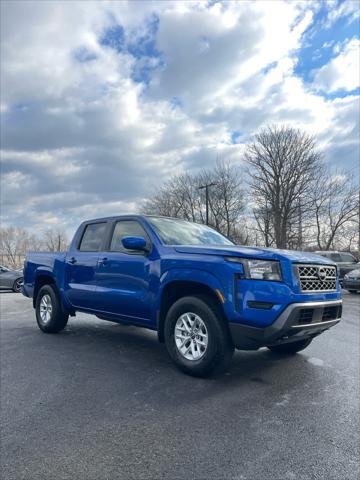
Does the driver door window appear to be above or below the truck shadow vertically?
above

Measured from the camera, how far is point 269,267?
3.59 m

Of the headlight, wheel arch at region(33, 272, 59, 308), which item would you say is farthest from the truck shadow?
the headlight

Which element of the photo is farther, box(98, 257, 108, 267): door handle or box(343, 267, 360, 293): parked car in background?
box(343, 267, 360, 293): parked car in background

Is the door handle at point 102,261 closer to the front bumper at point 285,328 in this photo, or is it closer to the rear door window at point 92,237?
the rear door window at point 92,237

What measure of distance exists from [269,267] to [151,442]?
1.86m

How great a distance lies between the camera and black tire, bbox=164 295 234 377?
3.66m

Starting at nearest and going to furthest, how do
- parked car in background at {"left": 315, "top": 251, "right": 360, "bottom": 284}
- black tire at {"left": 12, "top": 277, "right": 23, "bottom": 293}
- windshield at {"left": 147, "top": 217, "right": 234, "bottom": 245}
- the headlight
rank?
the headlight, windshield at {"left": 147, "top": 217, "right": 234, "bottom": 245}, black tire at {"left": 12, "top": 277, "right": 23, "bottom": 293}, parked car in background at {"left": 315, "top": 251, "right": 360, "bottom": 284}

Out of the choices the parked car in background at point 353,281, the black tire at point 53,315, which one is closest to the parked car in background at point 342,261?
the parked car in background at point 353,281

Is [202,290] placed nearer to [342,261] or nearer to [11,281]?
[11,281]

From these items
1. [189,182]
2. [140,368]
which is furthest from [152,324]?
[189,182]

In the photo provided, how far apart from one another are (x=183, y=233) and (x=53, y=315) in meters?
2.80

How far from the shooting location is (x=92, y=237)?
5.70 m

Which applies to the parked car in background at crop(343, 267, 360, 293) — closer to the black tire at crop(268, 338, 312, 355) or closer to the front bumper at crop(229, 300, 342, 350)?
the black tire at crop(268, 338, 312, 355)

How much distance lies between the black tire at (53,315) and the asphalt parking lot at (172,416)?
96 cm
